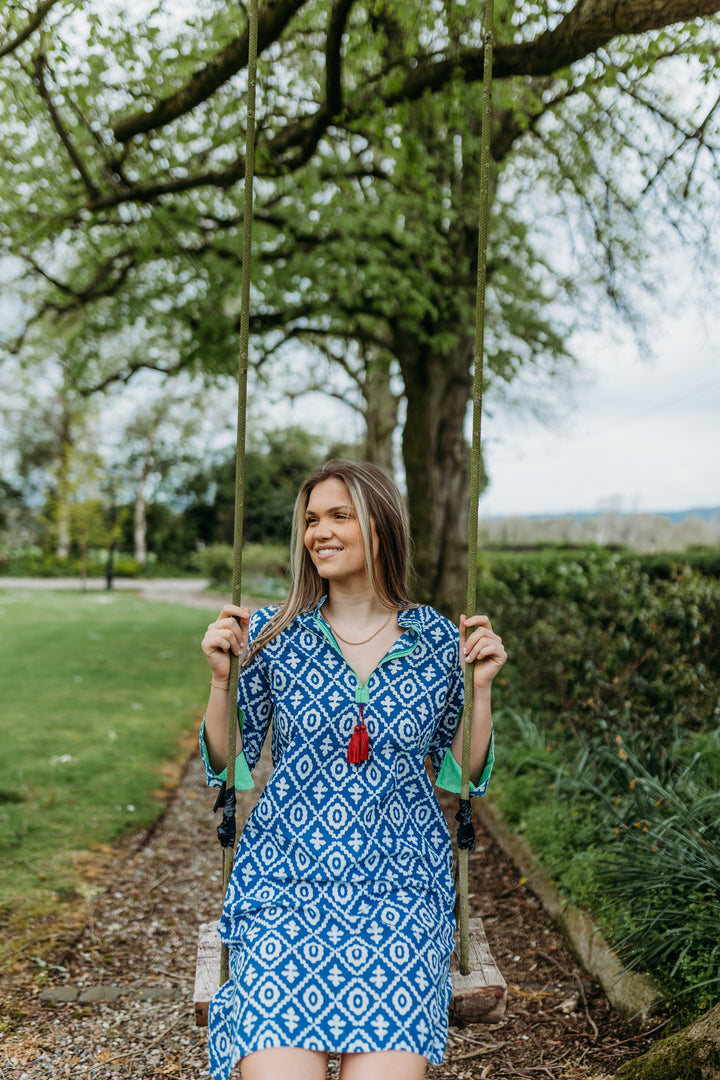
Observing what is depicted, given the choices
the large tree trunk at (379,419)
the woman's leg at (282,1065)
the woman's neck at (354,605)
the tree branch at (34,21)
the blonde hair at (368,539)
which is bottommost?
the woman's leg at (282,1065)

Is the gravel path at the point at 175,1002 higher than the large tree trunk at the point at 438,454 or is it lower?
lower

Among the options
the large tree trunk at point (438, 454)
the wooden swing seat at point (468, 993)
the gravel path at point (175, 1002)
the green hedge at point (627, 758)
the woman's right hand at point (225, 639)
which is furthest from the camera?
the large tree trunk at point (438, 454)

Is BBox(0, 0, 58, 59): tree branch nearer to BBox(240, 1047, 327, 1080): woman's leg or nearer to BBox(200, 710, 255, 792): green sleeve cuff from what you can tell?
BBox(200, 710, 255, 792): green sleeve cuff

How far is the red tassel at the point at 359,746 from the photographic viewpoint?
2.09 m

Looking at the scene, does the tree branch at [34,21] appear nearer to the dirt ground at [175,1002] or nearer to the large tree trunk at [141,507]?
the dirt ground at [175,1002]

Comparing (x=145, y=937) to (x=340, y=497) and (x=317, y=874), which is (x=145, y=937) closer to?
(x=317, y=874)

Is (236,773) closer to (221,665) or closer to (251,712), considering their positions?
(251,712)

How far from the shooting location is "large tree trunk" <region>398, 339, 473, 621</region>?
8148 mm

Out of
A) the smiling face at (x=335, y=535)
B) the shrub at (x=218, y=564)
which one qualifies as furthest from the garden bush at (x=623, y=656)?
the shrub at (x=218, y=564)

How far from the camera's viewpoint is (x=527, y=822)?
4.20 metres

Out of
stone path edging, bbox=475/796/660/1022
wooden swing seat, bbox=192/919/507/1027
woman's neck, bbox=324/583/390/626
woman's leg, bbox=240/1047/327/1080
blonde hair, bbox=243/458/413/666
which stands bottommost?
stone path edging, bbox=475/796/660/1022

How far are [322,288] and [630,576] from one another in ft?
11.7

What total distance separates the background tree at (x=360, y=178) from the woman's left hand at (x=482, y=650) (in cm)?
259

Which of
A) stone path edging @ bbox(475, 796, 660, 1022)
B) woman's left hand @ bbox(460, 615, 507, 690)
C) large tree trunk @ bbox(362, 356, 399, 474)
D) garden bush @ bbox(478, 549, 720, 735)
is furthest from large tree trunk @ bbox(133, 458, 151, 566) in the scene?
woman's left hand @ bbox(460, 615, 507, 690)
